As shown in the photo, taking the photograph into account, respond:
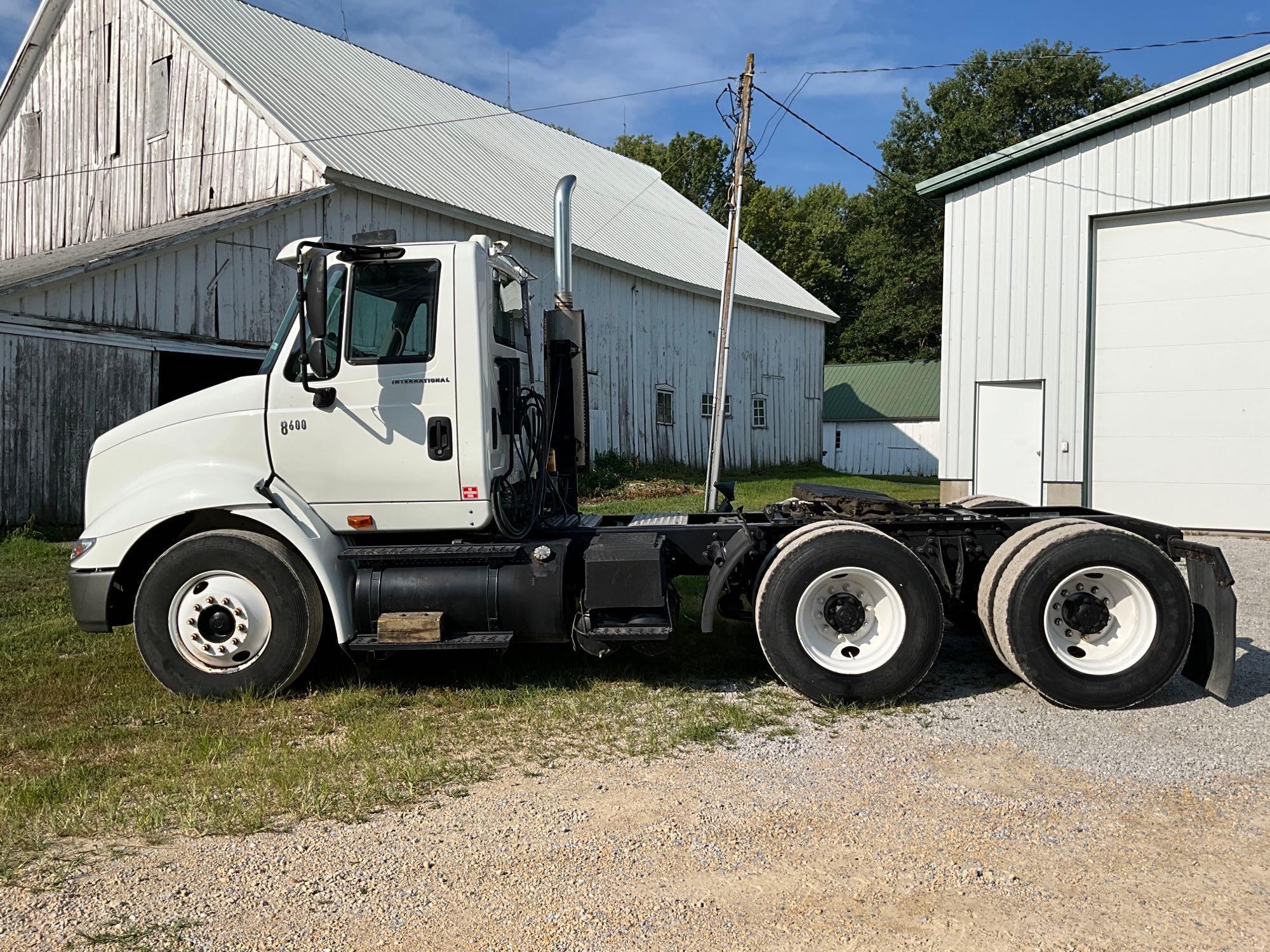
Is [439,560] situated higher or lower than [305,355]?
lower

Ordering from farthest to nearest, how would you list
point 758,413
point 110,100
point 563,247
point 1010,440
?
point 758,413 → point 110,100 → point 1010,440 → point 563,247

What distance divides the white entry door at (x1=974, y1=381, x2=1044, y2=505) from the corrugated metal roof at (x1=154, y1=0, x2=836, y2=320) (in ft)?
32.2

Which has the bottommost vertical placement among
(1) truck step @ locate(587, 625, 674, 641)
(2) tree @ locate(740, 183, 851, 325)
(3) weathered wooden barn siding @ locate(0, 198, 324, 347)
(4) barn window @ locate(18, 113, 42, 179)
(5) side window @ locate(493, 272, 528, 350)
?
(1) truck step @ locate(587, 625, 674, 641)

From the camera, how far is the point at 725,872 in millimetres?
3666

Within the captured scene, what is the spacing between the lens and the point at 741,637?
→ 7.66m

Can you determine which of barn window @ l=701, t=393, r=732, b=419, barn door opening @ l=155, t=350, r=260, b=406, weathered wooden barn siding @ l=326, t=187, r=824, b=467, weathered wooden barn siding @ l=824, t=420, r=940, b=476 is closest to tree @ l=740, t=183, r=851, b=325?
weathered wooden barn siding @ l=824, t=420, r=940, b=476

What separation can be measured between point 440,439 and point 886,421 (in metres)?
35.5

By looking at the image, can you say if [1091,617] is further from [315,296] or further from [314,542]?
[315,296]

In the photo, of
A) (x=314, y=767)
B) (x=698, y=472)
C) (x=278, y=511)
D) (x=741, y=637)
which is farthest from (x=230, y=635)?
(x=698, y=472)

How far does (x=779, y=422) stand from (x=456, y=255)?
24062 millimetres

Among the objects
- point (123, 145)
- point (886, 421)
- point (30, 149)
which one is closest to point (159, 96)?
point (123, 145)

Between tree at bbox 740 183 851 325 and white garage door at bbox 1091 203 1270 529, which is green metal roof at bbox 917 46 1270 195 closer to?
white garage door at bbox 1091 203 1270 529

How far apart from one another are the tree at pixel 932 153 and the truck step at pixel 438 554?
152ft

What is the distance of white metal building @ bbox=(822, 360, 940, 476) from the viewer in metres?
38.8
